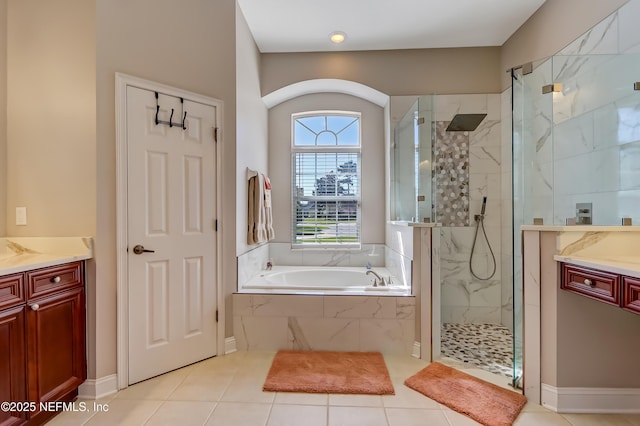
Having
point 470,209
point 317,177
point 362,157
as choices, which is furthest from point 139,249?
point 470,209

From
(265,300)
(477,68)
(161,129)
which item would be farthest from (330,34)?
(265,300)

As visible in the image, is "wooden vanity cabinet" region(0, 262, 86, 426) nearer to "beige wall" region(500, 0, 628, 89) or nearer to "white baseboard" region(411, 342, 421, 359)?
"white baseboard" region(411, 342, 421, 359)

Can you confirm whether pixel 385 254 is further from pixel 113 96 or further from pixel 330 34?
pixel 113 96

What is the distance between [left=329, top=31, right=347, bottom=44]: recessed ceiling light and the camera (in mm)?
3062

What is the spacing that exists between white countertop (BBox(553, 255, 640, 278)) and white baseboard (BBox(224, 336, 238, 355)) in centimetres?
239

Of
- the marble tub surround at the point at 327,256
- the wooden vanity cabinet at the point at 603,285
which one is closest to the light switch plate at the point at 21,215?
the marble tub surround at the point at 327,256

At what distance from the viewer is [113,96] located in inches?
79.2

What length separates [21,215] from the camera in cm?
201

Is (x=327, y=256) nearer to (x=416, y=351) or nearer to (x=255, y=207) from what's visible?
(x=255, y=207)

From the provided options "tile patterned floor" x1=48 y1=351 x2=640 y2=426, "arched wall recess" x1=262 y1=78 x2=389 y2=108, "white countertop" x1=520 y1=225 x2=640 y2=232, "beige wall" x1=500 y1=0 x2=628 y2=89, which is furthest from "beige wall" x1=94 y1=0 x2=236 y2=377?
"beige wall" x1=500 y1=0 x2=628 y2=89

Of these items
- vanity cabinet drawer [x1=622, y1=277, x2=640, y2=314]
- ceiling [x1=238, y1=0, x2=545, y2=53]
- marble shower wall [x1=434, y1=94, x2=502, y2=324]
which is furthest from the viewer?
marble shower wall [x1=434, y1=94, x2=502, y2=324]

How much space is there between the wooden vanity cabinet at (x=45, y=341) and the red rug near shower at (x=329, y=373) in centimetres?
119

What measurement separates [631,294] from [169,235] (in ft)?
8.73

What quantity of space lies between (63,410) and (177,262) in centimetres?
104
